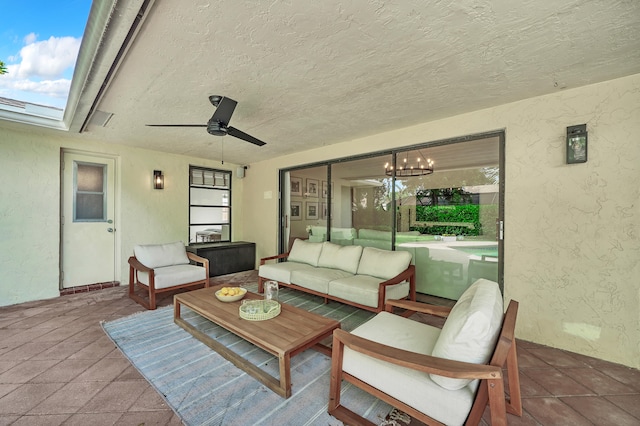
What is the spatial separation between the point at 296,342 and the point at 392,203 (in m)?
2.61

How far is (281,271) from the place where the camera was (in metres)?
3.88

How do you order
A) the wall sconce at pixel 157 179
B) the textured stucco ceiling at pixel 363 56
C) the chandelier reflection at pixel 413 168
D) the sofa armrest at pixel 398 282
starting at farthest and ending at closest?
Answer: the wall sconce at pixel 157 179 < the chandelier reflection at pixel 413 168 < the sofa armrest at pixel 398 282 < the textured stucco ceiling at pixel 363 56

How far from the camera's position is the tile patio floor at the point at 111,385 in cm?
163

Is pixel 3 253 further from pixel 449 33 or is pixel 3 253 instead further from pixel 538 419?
pixel 538 419

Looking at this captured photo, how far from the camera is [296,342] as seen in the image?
187 cm

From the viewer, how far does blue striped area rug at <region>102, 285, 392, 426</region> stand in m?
1.63

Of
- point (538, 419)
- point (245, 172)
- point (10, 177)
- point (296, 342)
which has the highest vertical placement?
point (245, 172)

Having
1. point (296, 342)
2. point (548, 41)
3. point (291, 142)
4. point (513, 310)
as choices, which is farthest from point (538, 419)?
point (291, 142)

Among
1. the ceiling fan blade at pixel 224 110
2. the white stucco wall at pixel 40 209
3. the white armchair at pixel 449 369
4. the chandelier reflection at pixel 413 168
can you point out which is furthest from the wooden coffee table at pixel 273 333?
the white stucco wall at pixel 40 209

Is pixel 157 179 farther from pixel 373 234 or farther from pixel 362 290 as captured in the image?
pixel 362 290

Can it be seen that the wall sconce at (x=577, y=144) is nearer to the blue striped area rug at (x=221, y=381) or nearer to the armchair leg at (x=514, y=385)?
the armchair leg at (x=514, y=385)

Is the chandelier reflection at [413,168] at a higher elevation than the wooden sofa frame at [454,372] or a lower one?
higher

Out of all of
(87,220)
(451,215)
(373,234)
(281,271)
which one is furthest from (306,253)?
(87,220)

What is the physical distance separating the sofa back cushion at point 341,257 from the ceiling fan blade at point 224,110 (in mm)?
2346
